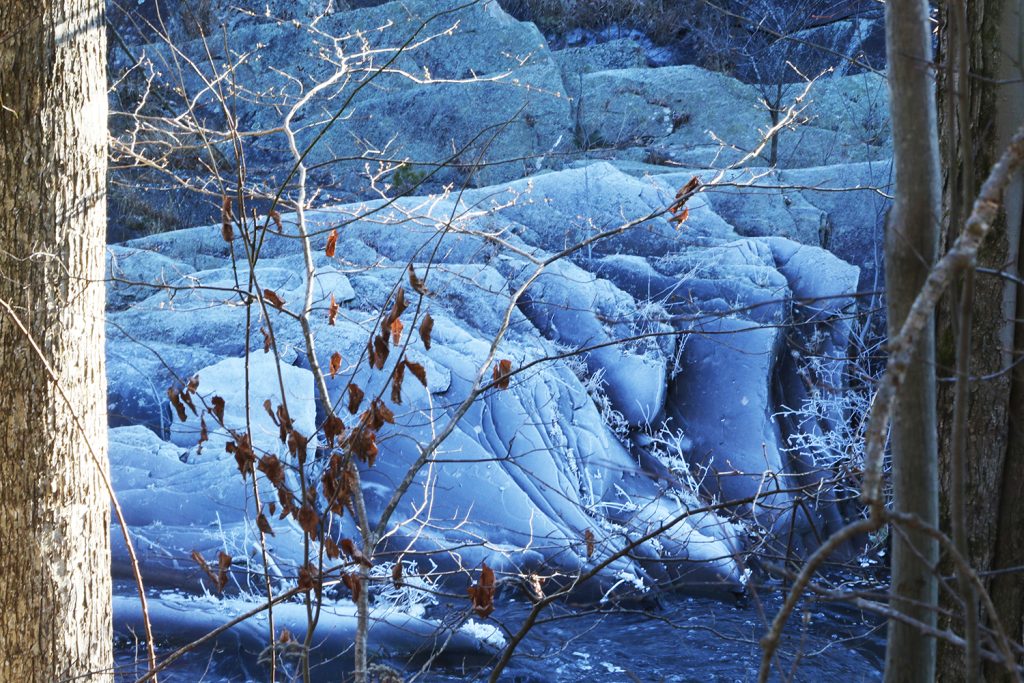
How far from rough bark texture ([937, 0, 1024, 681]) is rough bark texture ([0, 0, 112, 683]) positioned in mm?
2705

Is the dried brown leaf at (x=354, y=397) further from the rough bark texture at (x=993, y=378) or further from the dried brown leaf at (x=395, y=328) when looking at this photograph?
the rough bark texture at (x=993, y=378)

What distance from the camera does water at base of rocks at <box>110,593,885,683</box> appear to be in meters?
5.29

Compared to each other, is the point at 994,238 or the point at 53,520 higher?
the point at 994,238

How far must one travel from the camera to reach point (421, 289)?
243cm

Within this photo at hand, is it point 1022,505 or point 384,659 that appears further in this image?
point 384,659

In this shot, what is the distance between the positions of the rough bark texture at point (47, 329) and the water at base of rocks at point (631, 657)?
175cm

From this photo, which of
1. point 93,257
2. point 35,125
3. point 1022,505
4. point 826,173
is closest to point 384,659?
point 93,257

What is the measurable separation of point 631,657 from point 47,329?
12.2 ft

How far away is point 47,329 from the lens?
10.6 feet

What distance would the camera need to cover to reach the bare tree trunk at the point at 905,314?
1.37 metres

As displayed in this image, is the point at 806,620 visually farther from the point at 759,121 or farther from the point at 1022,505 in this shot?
the point at 759,121

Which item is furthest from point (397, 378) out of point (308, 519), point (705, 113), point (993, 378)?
point (705, 113)

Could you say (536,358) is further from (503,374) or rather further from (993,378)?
(993,378)

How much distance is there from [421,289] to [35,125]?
65.5 inches
